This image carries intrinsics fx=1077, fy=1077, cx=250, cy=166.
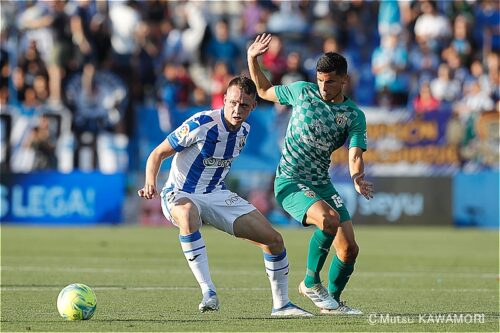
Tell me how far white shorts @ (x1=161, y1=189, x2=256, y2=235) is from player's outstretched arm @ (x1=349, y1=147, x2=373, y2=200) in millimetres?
939

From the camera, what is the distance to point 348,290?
11.3 m

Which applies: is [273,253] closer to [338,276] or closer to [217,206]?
[217,206]

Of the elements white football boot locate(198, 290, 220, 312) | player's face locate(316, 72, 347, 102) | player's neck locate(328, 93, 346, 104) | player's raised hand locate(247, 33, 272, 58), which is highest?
player's raised hand locate(247, 33, 272, 58)

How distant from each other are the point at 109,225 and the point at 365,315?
538 inches

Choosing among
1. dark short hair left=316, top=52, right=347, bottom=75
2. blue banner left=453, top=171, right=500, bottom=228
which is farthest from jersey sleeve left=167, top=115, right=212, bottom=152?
blue banner left=453, top=171, right=500, bottom=228

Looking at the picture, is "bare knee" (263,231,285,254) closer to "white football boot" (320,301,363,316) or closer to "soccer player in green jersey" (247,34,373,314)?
"soccer player in green jersey" (247,34,373,314)

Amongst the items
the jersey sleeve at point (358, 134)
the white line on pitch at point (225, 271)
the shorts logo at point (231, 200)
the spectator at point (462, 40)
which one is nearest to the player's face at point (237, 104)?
the shorts logo at point (231, 200)

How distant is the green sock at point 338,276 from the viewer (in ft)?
31.5

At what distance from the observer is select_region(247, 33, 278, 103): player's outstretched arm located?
9.54m

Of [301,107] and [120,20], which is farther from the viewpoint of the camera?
[120,20]

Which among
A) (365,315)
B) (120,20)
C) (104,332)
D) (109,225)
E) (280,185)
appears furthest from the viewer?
(120,20)

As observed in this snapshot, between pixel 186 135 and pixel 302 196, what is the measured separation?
1.17 metres

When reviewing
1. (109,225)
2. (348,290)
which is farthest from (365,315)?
(109,225)

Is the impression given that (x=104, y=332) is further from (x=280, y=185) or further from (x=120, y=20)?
(x=120, y=20)
